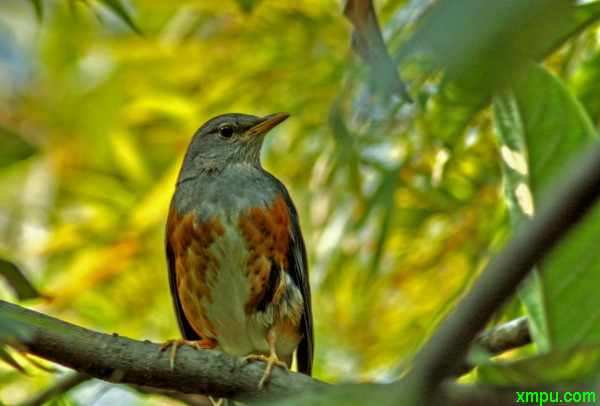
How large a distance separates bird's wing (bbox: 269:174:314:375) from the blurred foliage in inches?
5.0

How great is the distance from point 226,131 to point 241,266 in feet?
4.47

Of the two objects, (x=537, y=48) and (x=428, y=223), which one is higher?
(x=428, y=223)

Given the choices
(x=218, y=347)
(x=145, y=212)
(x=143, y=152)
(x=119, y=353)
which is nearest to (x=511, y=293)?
(x=119, y=353)

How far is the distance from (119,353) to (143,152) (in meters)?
4.36

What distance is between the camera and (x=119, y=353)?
2445mm

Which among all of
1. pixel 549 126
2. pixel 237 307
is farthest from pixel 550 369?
pixel 237 307

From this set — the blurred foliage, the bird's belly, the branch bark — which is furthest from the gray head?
the branch bark

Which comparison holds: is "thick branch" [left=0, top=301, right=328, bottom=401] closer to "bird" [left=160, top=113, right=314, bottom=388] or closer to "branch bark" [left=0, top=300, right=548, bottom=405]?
"branch bark" [left=0, top=300, right=548, bottom=405]

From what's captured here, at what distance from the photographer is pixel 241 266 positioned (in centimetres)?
443

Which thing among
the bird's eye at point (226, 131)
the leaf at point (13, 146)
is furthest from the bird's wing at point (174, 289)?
the leaf at point (13, 146)

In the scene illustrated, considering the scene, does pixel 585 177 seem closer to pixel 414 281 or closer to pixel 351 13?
pixel 351 13

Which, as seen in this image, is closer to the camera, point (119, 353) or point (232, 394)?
point (119, 353)

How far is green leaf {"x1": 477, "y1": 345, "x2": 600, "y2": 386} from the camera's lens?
1.38m

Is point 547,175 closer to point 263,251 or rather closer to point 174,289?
point 263,251
